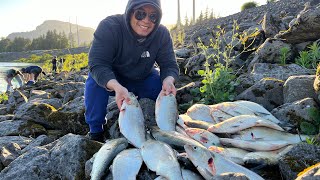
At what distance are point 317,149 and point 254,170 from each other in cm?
61

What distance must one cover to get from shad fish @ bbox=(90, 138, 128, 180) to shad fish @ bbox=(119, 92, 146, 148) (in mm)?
118

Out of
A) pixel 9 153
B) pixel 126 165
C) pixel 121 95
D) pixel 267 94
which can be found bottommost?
pixel 9 153

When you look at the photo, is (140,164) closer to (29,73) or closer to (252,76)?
(252,76)

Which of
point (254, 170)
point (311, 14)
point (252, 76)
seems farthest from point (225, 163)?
point (311, 14)

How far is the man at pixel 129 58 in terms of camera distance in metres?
4.95

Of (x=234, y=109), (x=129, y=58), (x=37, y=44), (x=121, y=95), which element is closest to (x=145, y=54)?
(x=129, y=58)

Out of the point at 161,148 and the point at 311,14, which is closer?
the point at 161,148

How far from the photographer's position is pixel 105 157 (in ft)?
11.7

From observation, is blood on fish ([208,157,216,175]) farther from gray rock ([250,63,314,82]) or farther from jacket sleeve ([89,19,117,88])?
gray rock ([250,63,314,82])

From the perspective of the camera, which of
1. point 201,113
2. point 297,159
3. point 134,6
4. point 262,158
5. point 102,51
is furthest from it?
point 102,51

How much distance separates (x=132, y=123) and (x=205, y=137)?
879 millimetres

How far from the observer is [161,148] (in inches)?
134

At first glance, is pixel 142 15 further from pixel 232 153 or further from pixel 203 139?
pixel 232 153

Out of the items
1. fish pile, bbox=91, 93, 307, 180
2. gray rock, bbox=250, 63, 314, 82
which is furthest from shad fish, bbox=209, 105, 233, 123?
gray rock, bbox=250, 63, 314, 82
